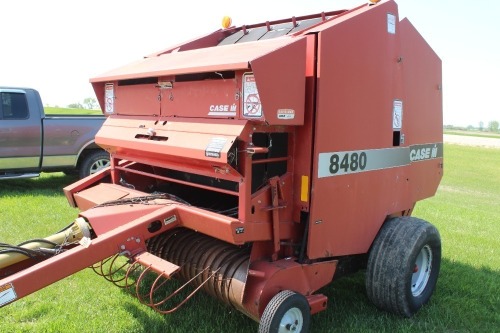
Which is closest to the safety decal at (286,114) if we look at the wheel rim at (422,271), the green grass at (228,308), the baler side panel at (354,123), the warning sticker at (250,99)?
the warning sticker at (250,99)

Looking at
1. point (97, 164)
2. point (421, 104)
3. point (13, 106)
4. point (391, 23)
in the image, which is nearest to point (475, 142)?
point (97, 164)

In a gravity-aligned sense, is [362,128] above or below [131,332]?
above

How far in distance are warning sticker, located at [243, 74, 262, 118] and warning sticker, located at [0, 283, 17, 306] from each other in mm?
1702

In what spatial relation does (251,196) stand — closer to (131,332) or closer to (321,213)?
(321,213)

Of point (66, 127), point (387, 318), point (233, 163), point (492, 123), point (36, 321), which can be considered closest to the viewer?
point (233, 163)

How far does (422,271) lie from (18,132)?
7347 mm

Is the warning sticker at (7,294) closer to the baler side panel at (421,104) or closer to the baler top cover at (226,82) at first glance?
the baler top cover at (226,82)

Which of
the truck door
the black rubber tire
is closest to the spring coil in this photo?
the black rubber tire

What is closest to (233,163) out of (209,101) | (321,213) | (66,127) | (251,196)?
(251,196)

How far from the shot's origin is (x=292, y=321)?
10.5 ft

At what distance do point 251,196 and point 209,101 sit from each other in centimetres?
76

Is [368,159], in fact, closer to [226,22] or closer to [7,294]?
[226,22]

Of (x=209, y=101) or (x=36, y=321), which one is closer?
(x=209, y=101)

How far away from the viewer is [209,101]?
Result: 3.37 meters
